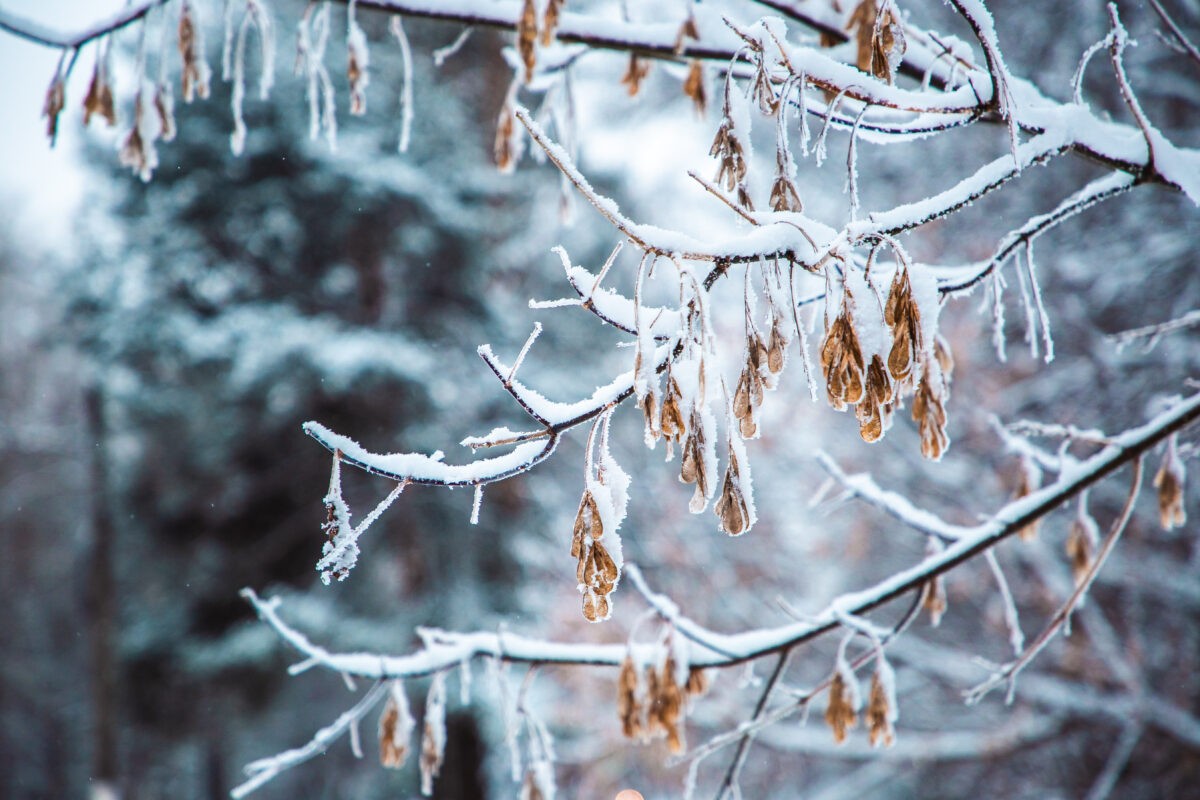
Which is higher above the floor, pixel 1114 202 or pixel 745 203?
pixel 1114 202

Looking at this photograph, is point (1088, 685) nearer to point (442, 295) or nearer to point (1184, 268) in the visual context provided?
point (1184, 268)

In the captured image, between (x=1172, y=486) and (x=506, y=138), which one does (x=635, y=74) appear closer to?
(x=506, y=138)

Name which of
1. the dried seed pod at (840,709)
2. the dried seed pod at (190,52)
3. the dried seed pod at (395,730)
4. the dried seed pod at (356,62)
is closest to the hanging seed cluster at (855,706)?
the dried seed pod at (840,709)

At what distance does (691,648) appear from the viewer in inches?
56.9

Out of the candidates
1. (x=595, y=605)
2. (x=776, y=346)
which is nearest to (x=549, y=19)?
(x=776, y=346)

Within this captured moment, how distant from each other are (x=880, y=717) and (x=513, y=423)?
662 centimetres

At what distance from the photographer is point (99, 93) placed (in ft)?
4.94

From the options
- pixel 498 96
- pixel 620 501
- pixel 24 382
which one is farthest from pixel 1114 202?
pixel 24 382

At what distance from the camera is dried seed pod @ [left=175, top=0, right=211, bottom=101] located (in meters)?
1.45

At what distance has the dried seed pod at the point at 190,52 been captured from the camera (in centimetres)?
145

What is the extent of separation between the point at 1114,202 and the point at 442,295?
6121 millimetres

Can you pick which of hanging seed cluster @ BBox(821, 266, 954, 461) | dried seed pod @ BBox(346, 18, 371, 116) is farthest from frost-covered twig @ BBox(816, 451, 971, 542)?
dried seed pod @ BBox(346, 18, 371, 116)

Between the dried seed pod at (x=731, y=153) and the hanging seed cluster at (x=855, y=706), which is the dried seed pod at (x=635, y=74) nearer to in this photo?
the dried seed pod at (x=731, y=153)

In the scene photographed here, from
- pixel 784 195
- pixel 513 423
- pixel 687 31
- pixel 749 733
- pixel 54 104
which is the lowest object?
pixel 749 733
